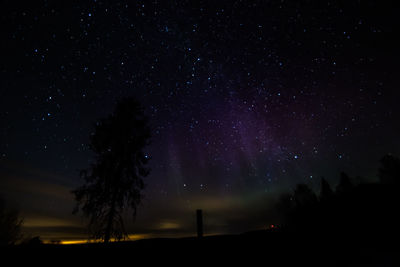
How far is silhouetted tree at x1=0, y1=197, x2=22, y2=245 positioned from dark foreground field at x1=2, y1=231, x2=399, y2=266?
46.8 meters

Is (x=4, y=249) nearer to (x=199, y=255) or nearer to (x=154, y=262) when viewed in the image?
(x=154, y=262)

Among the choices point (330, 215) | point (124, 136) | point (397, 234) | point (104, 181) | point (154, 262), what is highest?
point (124, 136)

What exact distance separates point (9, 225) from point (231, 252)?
2023 inches

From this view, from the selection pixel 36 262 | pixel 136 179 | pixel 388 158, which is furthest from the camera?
pixel 388 158

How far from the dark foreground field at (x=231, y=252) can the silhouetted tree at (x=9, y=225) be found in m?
46.8

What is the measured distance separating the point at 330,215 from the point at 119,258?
15.5 ft

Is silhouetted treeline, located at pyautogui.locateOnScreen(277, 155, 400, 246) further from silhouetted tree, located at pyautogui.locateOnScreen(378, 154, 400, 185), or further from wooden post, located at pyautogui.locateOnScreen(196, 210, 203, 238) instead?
silhouetted tree, located at pyautogui.locateOnScreen(378, 154, 400, 185)

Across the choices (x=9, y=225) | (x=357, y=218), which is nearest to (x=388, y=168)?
(x=357, y=218)

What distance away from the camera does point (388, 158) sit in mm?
38688

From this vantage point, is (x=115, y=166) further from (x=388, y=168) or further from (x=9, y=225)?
(x=388, y=168)

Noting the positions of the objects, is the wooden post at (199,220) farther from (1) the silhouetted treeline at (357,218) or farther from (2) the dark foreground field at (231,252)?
(1) the silhouetted treeline at (357,218)

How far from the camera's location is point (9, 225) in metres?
36.3

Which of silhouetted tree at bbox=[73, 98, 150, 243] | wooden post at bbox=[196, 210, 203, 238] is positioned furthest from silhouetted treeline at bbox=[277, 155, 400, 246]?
silhouetted tree at bbox=[73, 98, 150, 243]

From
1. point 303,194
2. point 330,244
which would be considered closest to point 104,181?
point 330,244
